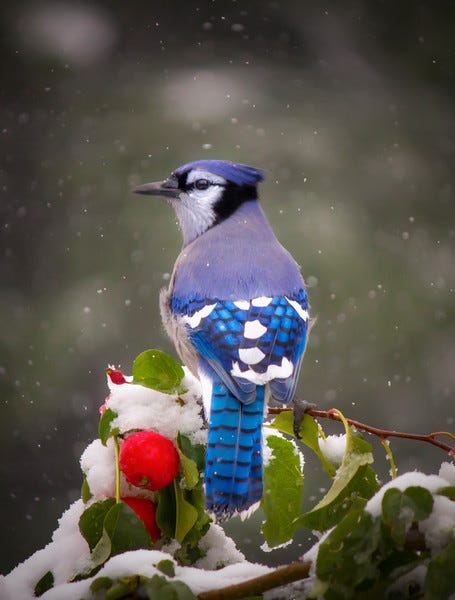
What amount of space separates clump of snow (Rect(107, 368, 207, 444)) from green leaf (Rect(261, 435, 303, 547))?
0.11 m

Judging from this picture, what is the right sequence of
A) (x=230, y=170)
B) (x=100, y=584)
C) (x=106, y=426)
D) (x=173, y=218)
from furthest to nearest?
(x=173, y=218), (x=230, y=170), (x=106, y=426), (x=100, y=584)

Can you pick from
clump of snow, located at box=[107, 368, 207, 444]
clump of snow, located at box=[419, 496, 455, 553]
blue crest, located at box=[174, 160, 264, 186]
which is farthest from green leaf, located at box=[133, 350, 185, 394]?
blue crest, located at box=[174, 160, 264, 186]

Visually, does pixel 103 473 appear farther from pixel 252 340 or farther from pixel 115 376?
pixel 252 340

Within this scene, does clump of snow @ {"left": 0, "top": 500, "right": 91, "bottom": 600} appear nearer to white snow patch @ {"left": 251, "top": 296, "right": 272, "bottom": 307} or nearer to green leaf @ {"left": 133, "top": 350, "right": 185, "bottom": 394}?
green leaf @ {"left": 133, "top": 350, "right": 185, "bottom": 394}

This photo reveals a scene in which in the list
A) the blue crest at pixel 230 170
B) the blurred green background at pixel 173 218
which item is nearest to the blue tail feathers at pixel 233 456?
the blue crest at pixel 230 170

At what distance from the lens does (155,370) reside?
45.0 inches

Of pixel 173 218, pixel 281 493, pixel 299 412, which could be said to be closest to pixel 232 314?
pixel 299 412

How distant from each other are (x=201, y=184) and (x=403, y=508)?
54.1 inches

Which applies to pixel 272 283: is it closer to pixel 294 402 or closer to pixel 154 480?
pixel 294 402

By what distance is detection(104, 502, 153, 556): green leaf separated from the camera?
979 mm

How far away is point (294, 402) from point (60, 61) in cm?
448

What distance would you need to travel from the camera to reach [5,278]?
4539mm

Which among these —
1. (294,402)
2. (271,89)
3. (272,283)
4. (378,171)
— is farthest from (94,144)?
(294,402)

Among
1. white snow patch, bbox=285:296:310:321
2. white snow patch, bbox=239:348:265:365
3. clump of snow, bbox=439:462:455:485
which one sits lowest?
white snow patch, bbox=285:296:310:321
